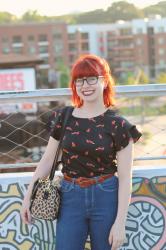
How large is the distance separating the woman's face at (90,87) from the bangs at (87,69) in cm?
2

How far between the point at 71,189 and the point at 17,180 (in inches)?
29.0

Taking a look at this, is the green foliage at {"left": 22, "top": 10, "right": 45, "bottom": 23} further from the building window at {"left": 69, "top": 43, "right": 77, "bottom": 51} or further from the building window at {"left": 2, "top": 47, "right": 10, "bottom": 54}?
the building window at {"left": 2, "top": 47, "right": 10, "bottom": 54}

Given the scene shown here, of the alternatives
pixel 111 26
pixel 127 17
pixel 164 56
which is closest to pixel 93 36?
pixel 111 26

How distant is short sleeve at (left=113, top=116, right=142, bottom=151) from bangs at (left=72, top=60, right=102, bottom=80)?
26 centimetres

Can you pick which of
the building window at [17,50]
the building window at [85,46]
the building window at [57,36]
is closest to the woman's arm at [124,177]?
the building window at [17,50]

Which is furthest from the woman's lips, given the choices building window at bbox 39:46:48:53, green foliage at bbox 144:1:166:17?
green foliage at bbox 144:1:166:17

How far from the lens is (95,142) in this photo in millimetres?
2537

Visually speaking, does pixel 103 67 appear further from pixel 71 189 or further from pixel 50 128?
pixel 71 189

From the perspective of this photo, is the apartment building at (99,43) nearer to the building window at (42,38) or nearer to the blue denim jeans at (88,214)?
the building window at (42,38)

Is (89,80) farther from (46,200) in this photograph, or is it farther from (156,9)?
(156,9)

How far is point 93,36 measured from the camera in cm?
11612

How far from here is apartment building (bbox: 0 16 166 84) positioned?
327 ft

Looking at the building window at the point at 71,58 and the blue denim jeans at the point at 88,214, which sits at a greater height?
the blue denim jeans at the point at 88,214

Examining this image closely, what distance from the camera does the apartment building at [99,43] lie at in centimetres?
9962
